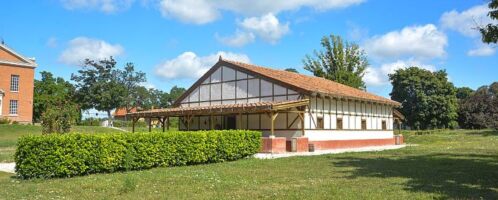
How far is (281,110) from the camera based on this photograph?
24188 millimetres

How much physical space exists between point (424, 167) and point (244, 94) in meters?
16.1

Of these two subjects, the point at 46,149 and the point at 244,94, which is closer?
the point at 46,149

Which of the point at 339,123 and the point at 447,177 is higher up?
the point at 339,123

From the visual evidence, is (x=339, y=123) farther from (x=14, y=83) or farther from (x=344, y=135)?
(x=14, y=83)

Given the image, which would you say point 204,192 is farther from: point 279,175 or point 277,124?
point 277,124

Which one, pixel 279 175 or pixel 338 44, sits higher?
pixel 338 44

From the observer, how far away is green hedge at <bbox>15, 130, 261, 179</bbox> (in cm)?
1269

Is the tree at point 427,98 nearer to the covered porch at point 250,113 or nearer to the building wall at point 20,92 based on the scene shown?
the covered porch at point 250,113

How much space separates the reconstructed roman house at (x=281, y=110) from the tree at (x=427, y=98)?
29674mm

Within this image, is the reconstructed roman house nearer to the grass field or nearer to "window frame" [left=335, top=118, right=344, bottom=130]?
"window frame" [left=335, top=118, right=344, bottom=130]

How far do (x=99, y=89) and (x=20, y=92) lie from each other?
19.5m

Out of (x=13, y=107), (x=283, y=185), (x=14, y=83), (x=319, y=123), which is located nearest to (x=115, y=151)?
(x=283, y=185)

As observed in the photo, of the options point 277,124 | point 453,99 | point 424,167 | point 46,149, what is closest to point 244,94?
point 277,124

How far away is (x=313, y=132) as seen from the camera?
27.1 meters
